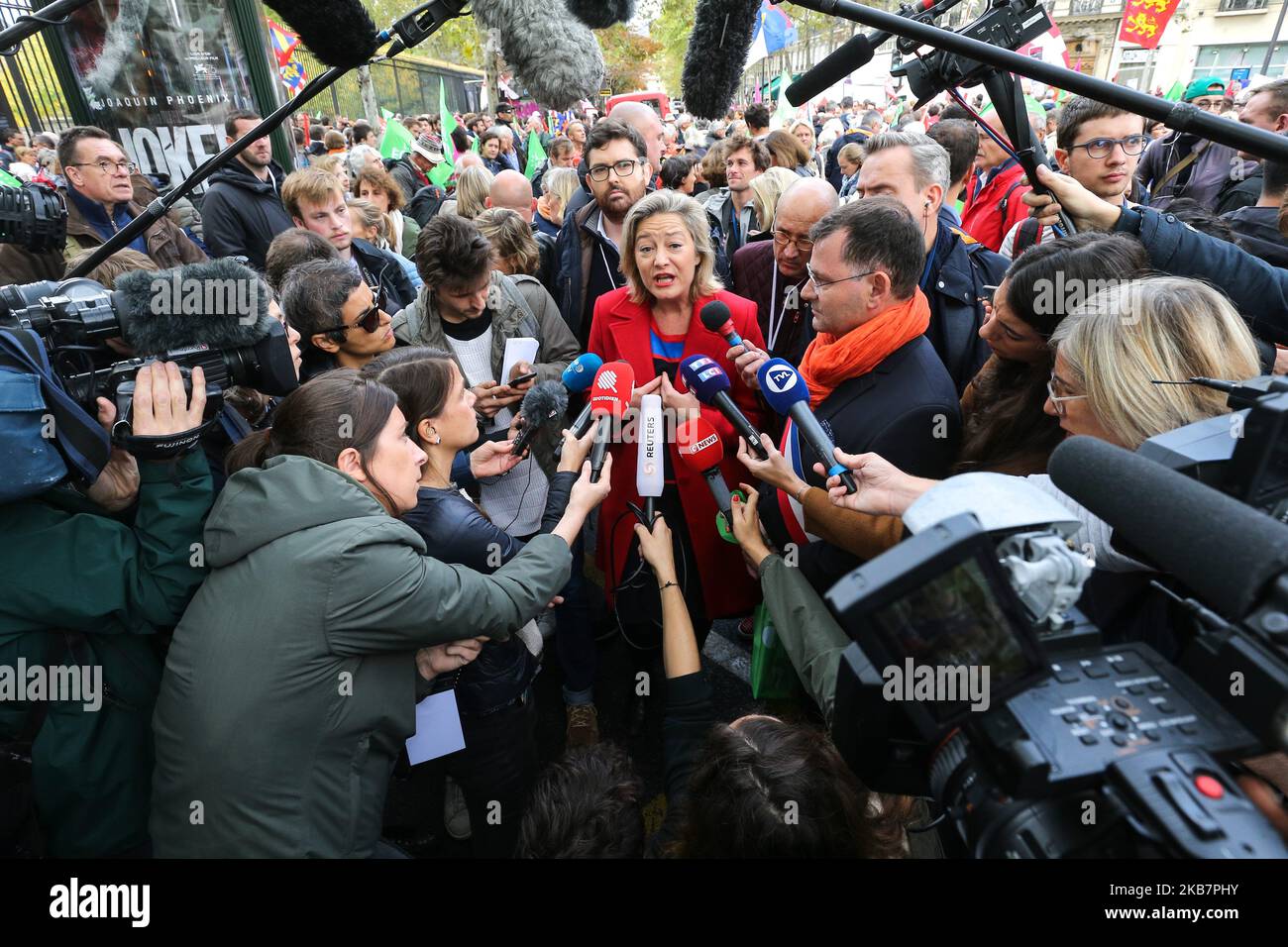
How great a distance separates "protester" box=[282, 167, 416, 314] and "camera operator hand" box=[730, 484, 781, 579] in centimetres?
279

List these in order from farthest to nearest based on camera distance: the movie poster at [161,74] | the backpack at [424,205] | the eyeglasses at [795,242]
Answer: the backpack at [424,205] < the movie poster at [161,74] < the eyeglasses at [795,242]

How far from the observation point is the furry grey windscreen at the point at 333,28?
134cm

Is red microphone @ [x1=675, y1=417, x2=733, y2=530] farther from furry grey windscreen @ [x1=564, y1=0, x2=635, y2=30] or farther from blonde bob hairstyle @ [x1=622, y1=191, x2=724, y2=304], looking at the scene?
furry grey windscreen @ [x1=564, y1=0, x2=635, y2=30]

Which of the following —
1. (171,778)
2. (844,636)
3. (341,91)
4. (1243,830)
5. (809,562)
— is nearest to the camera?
(1243,830)

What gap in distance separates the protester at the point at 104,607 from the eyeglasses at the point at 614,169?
271cm

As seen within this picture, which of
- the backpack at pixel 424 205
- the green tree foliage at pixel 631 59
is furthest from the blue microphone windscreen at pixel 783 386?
the green tree foliage at pixel 631 59

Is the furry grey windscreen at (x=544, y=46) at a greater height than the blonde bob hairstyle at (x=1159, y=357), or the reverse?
the furry grey windscreen at (x=544, y=46)

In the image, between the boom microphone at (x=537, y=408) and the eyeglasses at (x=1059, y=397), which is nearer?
the eyeglasses at (x=1059, y=397)

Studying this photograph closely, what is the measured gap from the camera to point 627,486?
2.87 metres

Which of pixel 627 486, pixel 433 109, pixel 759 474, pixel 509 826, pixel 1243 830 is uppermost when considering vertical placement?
pixel 433 109

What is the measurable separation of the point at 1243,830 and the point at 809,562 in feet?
4.66

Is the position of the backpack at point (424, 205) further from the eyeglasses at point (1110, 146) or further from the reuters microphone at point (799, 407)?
the reuters microphone at point (799, 407)

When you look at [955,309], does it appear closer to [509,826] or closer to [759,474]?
[759,474]
